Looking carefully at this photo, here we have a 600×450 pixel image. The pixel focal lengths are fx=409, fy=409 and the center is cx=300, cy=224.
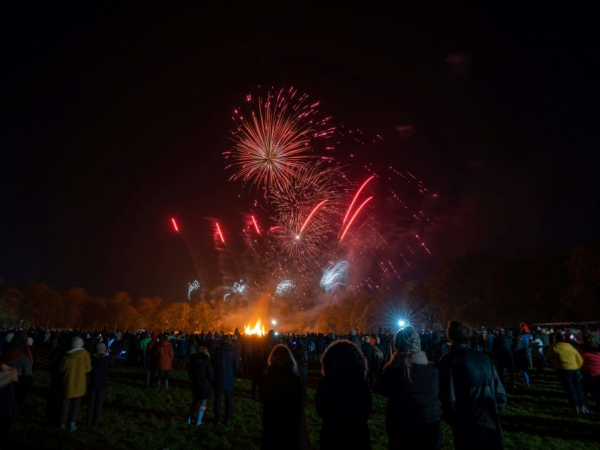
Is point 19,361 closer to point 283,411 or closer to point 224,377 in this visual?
point 224,377

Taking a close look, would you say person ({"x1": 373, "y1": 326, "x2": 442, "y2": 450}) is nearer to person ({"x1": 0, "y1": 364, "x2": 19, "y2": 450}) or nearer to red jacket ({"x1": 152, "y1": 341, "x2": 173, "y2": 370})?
person ({"x1": 0, "y1": 364, "x2": 19, "y2": 450})

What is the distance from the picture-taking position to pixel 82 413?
1065cm

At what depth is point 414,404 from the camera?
465 cm

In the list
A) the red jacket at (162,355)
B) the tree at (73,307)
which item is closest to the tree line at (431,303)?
the tree at (73,307)

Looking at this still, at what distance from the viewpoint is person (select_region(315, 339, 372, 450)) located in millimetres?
4477

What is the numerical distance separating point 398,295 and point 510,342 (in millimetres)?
71807

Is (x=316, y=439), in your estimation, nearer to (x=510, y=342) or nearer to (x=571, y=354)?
(x=571, y=354)

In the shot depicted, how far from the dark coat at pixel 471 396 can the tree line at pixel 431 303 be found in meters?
48.8

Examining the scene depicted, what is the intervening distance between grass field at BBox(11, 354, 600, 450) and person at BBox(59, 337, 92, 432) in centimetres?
41

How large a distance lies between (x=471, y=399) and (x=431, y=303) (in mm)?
64948

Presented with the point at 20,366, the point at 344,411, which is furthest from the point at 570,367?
the point at 20,366

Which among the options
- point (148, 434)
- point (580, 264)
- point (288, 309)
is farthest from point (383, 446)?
point (288, 309)

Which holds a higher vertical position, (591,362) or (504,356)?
(504,356)

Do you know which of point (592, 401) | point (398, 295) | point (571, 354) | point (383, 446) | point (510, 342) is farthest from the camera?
point (398, 295)
